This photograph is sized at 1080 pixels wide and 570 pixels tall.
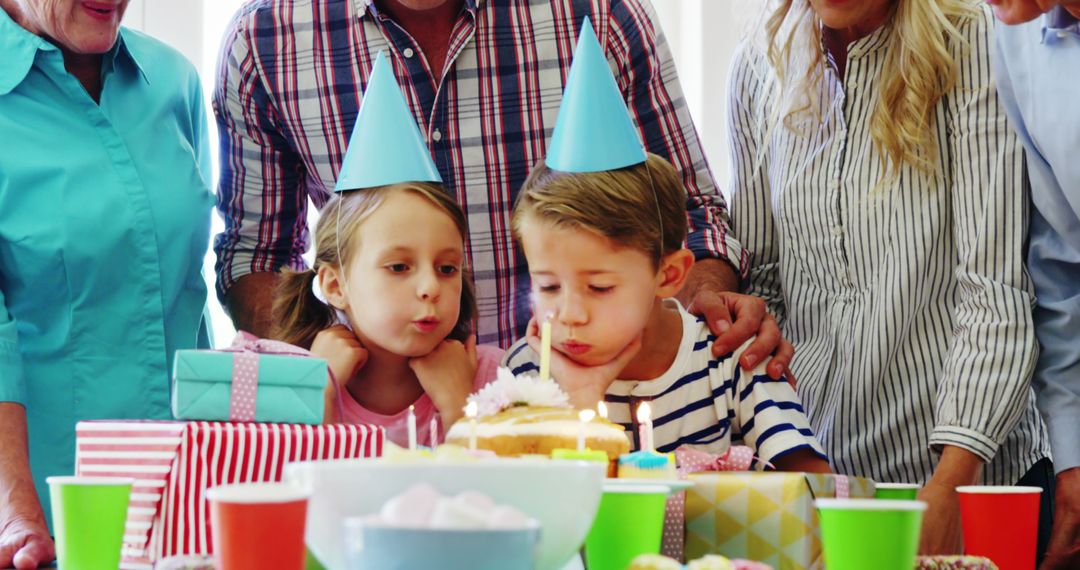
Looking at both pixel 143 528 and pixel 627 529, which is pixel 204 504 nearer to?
pixel 143 528

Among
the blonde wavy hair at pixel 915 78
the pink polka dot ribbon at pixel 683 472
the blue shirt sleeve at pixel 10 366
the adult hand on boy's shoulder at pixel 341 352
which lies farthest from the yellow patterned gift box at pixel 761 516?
the blue shirt sleeve at pixel 10 366

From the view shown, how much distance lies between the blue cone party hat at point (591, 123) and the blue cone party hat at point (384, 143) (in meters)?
0.18

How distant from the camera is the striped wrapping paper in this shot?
3.46ft

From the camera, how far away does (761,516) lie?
1.08m

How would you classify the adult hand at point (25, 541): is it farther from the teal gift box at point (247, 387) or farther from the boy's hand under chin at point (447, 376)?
the boy's hand under chin at point (447, 376)

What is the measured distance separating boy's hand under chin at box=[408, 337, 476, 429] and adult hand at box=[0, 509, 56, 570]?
19.6 inches

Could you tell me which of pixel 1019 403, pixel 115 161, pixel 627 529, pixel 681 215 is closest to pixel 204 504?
pixel 627 529

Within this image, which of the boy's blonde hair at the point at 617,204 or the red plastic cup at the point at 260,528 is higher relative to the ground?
the boy's blonde hair at the point at 617,204

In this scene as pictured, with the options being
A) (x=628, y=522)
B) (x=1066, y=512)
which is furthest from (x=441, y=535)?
(x=1066, y=512)

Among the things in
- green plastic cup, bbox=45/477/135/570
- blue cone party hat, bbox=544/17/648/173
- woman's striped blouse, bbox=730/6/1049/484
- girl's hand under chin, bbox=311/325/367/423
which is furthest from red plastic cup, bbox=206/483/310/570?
woman's striped blouse, bbox=730/6/1049/484

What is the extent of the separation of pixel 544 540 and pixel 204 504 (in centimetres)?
42

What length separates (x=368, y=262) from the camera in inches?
60.7

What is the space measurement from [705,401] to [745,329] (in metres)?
0.12

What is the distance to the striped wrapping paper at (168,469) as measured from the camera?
1.05m
